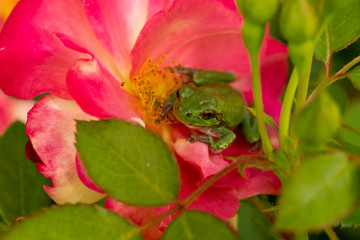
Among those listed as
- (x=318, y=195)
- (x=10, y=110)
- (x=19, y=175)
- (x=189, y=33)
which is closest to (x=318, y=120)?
(x=318, y=195)

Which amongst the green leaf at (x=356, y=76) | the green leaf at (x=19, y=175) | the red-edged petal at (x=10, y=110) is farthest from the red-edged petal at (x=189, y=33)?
the red-edged petal at (x=10, y=110)

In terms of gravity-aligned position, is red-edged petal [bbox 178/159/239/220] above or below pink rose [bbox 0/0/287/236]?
below

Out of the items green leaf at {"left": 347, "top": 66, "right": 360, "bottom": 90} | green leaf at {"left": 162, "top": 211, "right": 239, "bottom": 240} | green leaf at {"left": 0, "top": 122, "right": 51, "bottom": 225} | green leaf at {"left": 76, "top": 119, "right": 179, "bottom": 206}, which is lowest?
green leaf at {"left": 0, "top": 122, "right": 51, "bottom": 225}

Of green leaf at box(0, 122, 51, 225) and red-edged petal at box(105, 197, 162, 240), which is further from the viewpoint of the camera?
green leaf at box(0, 122, 51, 225)

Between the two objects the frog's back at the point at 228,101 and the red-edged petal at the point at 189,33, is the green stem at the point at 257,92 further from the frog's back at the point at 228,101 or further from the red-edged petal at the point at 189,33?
the frog's back at the point at 228,101

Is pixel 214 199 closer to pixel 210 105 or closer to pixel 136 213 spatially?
pixel 136 213

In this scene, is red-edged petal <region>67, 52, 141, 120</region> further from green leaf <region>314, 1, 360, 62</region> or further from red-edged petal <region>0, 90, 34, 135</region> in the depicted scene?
red-edged petal <region>0, 90, 34, 135</region>

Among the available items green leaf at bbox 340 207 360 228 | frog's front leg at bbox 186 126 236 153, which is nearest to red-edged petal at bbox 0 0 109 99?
frog's front leg at bbox 186 126 236 153

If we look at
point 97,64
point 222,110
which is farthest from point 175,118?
point 97,64
